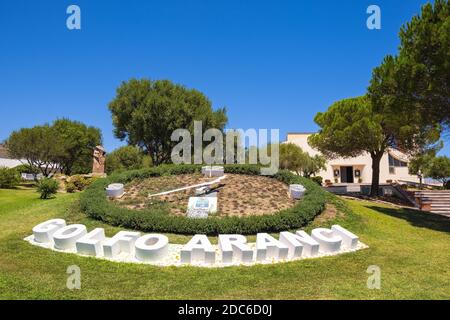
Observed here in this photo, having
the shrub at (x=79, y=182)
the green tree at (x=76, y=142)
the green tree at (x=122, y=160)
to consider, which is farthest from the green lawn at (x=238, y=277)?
the green tree at (x=122, y=160)

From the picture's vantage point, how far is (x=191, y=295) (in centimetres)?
756

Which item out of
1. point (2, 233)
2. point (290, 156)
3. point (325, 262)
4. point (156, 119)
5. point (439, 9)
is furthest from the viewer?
point (290, 156)

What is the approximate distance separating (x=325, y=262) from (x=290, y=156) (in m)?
38.8

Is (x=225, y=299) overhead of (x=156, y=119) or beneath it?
beneath

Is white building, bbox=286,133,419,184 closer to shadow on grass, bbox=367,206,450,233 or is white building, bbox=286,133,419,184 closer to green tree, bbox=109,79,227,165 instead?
green tree, bbox=109,79,227,165

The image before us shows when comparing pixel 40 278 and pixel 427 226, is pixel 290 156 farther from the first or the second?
pixel 40 278

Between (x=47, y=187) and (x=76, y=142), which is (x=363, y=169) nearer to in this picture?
(x=76, y=142)

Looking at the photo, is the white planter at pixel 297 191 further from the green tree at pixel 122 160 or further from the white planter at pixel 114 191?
the green tree at pixel 122 160

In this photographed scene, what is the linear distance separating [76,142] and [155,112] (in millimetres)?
25867

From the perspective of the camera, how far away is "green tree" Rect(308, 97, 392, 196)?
88.3 feet

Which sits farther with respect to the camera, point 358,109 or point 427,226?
point 358,109

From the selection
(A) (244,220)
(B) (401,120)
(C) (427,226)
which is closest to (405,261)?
(A) (244,220)

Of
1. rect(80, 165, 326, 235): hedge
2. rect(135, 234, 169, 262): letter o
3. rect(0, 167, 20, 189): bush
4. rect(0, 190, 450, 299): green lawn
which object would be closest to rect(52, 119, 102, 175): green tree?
rect(0, 167, 20, 189): bush

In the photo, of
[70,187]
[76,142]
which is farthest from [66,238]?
[76,142]
